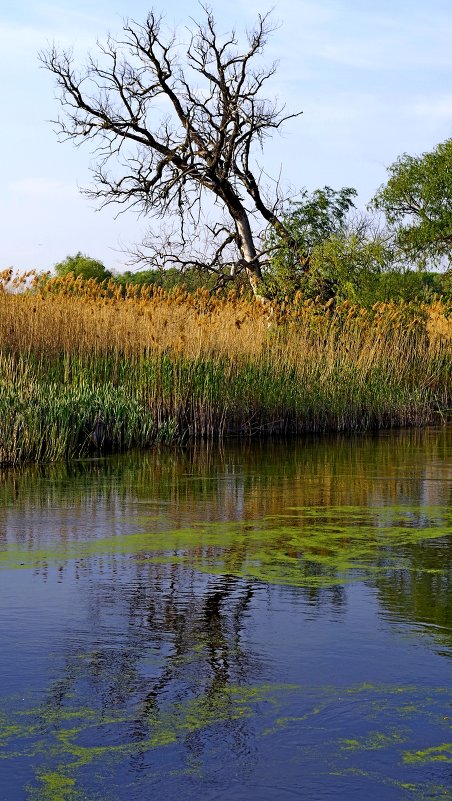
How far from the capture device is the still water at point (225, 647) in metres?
3.17

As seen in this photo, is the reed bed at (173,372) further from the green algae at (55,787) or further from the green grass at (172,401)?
the green algae at (55,787)

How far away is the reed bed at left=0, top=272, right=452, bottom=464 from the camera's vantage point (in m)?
11.7

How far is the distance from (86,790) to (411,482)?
6.66 m

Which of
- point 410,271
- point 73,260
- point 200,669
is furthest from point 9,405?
point 73,260

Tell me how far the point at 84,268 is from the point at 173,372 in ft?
85.0

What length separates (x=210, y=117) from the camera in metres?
26.8

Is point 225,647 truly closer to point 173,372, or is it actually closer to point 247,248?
point 173,372

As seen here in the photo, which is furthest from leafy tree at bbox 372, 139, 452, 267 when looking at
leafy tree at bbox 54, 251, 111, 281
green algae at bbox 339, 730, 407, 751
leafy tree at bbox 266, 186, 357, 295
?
green algae at bbox 339, 730, 407, 751

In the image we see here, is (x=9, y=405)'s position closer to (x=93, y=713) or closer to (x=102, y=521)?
(x=102, y=521)

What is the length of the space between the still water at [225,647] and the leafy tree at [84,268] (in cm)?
3029

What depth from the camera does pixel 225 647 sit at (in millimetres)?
4324

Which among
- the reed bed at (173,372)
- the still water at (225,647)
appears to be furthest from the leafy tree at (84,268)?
the still water at (225,647)

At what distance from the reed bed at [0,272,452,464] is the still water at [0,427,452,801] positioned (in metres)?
3.37

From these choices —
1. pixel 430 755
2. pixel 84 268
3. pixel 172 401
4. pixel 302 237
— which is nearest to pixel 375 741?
pixel 430 755
